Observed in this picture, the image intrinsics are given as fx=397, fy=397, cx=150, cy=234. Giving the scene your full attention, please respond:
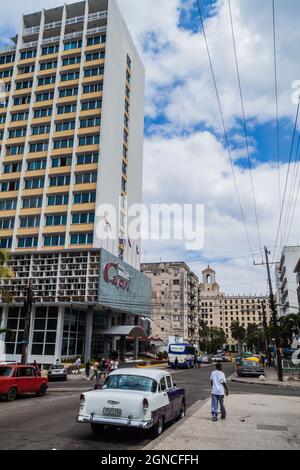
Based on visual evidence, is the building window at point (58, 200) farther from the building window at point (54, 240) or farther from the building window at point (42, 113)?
the building window at point (42, 113)

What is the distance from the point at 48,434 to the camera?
366 inches

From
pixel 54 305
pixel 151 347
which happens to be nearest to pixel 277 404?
pixel 54 305

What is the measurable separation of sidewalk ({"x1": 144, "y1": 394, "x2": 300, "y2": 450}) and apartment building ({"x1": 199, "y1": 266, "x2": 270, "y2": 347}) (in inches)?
6247

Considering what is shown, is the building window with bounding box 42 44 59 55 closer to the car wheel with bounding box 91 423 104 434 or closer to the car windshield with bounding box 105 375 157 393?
the car windshield with bounding box 105 375 157 393

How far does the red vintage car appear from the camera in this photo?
55.7 feet

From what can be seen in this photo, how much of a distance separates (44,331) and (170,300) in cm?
6290

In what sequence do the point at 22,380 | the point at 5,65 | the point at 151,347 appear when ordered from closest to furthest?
the point at 22,380 < the point at 5,65 < the point at 151,347

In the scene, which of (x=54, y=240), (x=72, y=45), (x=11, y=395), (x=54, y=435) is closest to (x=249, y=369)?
(x=11, y=395)

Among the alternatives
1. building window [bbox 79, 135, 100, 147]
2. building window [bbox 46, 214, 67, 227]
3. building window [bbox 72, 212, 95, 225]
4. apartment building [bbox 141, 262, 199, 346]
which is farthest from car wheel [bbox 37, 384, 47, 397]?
apartment building [bbox 141, 262, 199, 346]

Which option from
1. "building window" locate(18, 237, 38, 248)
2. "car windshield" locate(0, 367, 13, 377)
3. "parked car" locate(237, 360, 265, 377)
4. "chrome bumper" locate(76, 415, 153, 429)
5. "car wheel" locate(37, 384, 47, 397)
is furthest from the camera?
"building window" locate(18, 237, 38, 248)

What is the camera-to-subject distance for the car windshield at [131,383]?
9.78 metres

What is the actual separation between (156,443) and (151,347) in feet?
255

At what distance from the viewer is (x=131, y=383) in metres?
9.91
